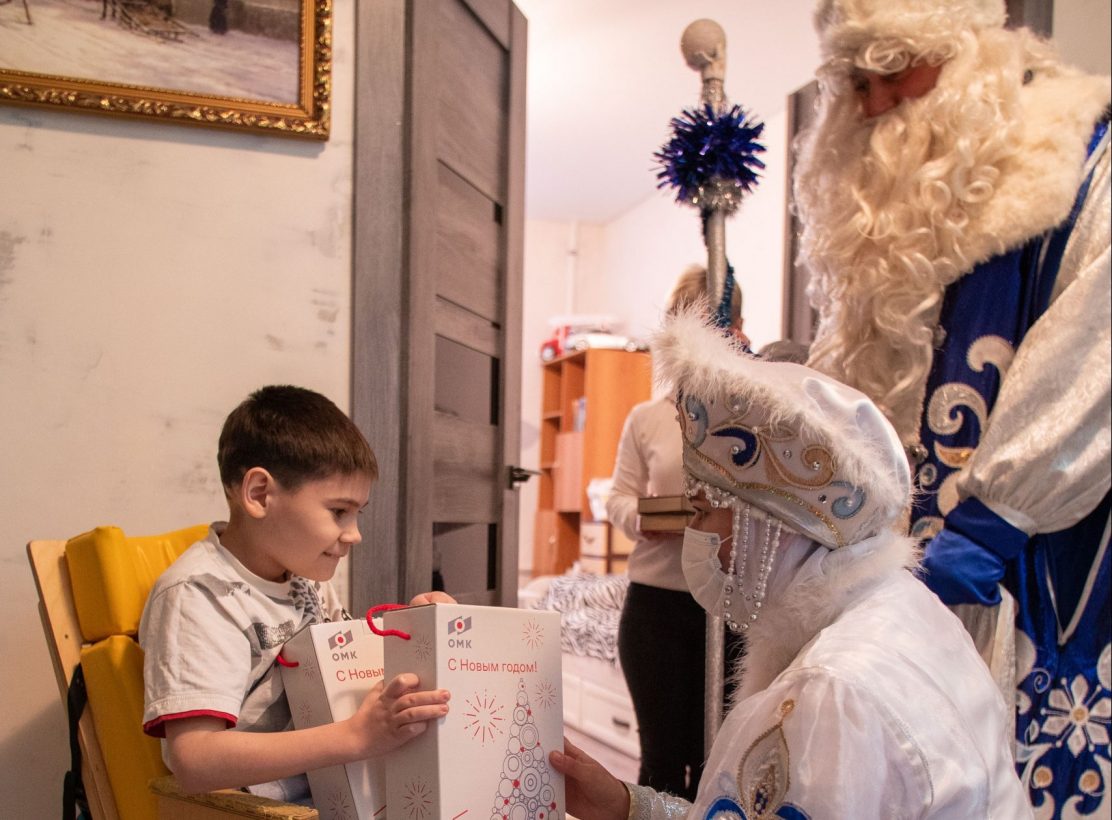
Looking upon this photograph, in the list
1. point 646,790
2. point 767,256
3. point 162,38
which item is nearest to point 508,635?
point 646,790

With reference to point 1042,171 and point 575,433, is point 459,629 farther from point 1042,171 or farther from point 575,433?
point 575,433

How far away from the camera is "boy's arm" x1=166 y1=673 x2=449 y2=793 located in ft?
3.97

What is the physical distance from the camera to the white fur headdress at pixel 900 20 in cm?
208

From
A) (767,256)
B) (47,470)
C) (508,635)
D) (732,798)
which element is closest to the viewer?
(732,798)

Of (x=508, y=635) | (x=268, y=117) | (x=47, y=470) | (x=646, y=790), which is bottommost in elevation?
(x=646, y=790)

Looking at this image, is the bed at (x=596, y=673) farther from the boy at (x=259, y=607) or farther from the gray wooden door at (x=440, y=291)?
the boy at (x=259, y=607)

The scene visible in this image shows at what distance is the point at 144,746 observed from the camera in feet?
5.15

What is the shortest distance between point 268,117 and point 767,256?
4.15 metres

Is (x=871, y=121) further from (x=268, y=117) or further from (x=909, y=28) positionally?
(x=268, y=117)

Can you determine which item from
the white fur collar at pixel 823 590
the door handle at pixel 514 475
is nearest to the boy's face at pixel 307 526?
the white fur collar at pixel 823 590

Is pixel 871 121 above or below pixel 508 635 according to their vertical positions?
above

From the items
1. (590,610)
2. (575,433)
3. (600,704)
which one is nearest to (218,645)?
(600,704)

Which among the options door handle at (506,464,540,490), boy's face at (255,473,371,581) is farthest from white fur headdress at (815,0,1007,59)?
boy's face at (255,473,371,581)

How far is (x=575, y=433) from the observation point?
7.14m
